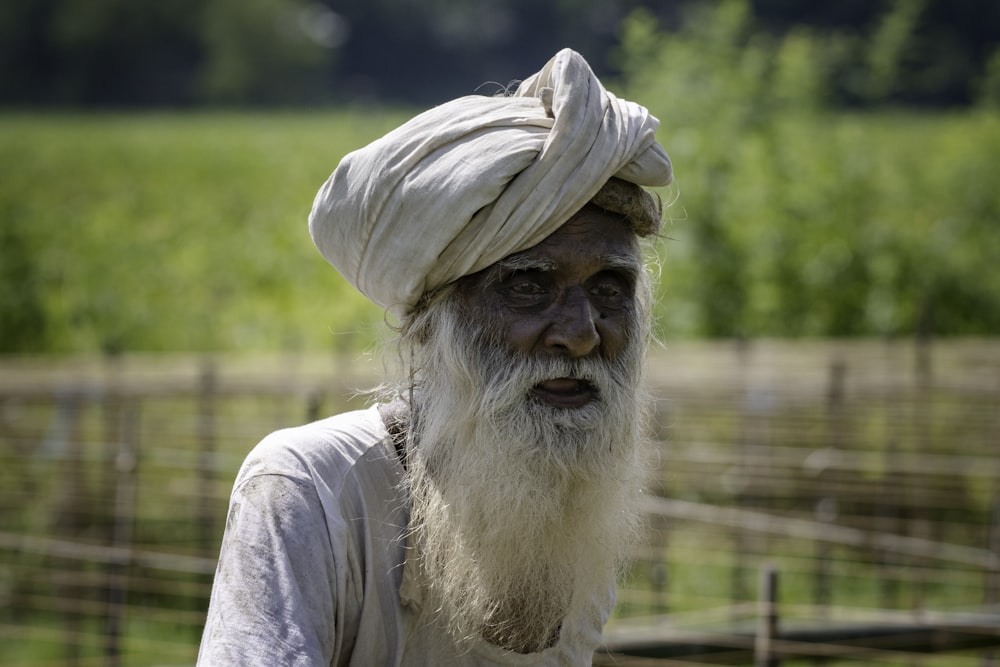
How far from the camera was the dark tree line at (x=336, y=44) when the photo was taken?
32.9 meters

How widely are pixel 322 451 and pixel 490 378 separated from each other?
0.28 metres

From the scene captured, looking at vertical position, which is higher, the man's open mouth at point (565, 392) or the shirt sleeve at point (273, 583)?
the man's open mouth at point (565, 392)

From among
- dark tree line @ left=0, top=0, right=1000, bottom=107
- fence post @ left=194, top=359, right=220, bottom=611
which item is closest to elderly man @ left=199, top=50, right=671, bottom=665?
fence post @ left=194, top=359, right=220, bottom=611

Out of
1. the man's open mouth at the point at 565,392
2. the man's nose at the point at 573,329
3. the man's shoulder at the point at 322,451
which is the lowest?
the man's shoulder at the point at 322,451

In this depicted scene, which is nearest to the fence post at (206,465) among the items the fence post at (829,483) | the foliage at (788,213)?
the fence post at (829,483)

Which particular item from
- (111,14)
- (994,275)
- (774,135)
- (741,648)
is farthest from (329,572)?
(111,14)

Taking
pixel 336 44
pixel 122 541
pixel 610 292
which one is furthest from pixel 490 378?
pixel 336 44

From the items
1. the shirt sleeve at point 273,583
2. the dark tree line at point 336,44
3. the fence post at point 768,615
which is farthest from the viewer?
the dark tree line at point 336,44

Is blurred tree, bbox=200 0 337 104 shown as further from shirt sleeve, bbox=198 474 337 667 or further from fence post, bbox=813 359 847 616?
shirt sleeve, bbox=198 474 337 667

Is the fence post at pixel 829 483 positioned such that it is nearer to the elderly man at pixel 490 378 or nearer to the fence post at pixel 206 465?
the fence post at pixel 206 465

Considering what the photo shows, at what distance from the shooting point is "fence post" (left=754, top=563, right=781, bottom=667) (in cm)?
355

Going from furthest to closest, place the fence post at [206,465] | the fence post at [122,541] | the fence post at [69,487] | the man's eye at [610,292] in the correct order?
the fence post at [69,487] < the fence post at [206,465] < the fence post at [122,541] < the man's eye at [610,292]

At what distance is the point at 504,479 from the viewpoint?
180 centimetres

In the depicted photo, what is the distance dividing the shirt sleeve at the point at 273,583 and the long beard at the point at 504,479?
0.22 m
